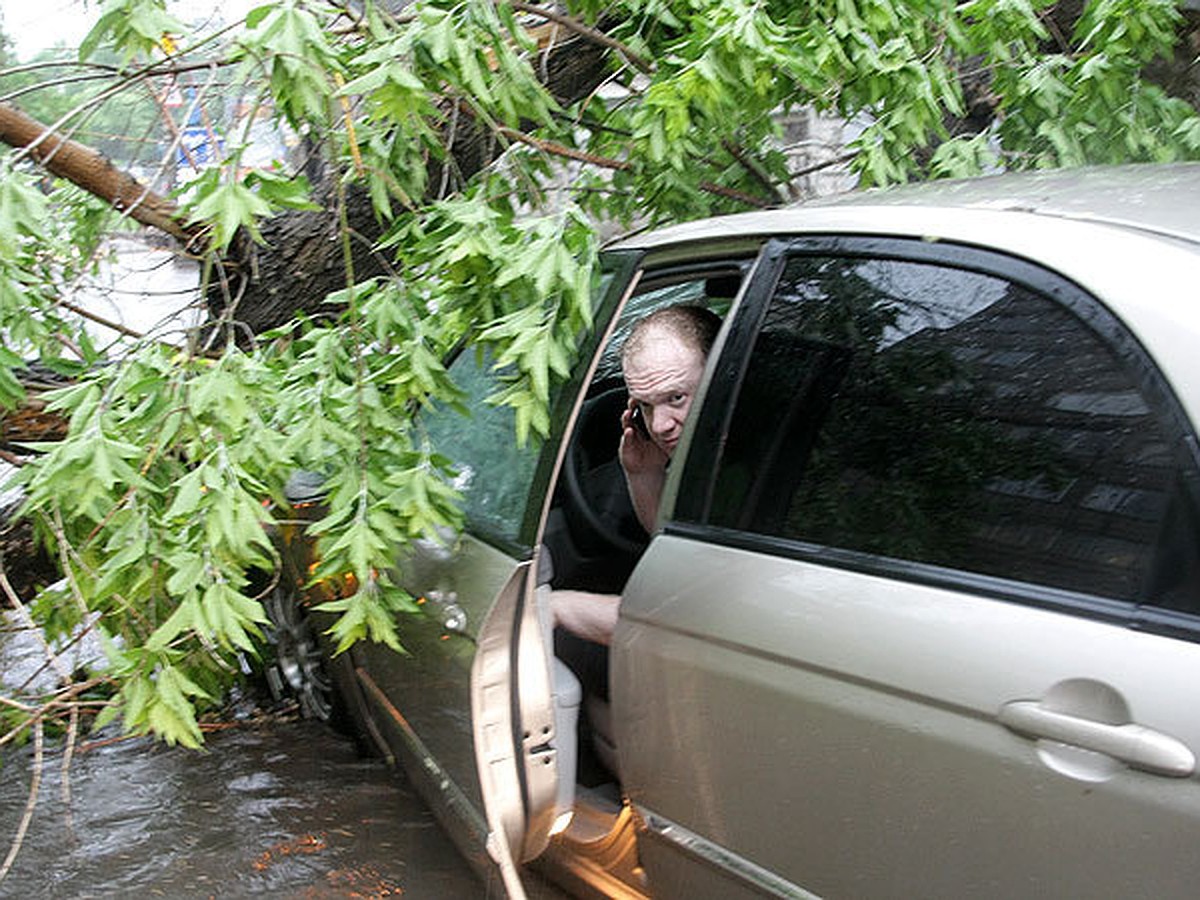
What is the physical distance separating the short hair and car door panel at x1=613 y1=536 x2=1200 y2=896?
2.22ft

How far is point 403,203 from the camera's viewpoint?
3279 mm

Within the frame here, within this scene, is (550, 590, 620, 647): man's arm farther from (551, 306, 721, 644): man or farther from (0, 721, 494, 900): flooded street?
(0, 721, 494, 900): flooded street

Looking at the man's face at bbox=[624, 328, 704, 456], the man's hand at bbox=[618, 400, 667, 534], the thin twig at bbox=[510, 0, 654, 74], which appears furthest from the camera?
the thin twig at bbox=[510, 0, 654, 74]

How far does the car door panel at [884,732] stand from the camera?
5.52 ft

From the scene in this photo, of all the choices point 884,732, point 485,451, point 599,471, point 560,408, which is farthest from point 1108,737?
point 599,471

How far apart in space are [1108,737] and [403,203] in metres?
2.21

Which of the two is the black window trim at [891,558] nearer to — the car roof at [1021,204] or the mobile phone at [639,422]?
the car roof at [1021,204]

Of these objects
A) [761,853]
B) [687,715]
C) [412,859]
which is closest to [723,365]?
[687,715]

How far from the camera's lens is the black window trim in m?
1.75

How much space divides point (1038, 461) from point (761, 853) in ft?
2.73

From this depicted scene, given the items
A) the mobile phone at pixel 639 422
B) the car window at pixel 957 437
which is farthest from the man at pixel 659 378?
the car window at pixel 957 437

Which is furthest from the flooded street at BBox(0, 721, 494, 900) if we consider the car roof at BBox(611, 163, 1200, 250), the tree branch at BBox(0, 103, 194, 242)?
the car roof at BBox(611, 163, 1200, 250)

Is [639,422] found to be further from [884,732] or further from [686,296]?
A: [884,732]

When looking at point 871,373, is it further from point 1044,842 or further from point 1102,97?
point 1102,97
